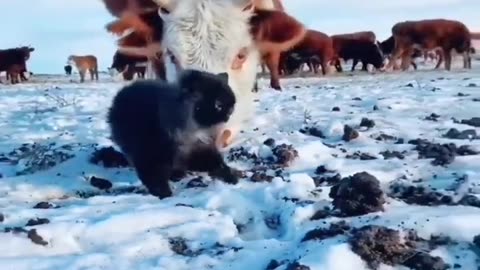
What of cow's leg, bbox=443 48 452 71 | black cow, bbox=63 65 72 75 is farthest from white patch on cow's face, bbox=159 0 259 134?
black cow, bbox=63 65 72 75

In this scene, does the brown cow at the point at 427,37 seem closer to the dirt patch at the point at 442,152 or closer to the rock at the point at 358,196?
the dirt patch at the point at 442,152

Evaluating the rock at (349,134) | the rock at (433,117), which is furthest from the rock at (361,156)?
the rock at (433,117)

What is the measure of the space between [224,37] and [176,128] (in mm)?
938

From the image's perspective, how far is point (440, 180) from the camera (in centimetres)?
444

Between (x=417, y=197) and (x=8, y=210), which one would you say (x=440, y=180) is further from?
(x=8, y=210)

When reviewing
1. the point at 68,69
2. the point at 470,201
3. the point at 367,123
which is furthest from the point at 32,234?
the point at 68,69

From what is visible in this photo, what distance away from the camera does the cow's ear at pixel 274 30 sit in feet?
19.8

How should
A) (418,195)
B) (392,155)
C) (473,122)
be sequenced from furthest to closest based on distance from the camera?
(473,122) < (392,155) < (418,195)

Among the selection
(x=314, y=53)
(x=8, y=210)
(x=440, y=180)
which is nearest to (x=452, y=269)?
(x=440, y=180)

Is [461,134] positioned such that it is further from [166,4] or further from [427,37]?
[427,37]

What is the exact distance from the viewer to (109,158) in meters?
5.57

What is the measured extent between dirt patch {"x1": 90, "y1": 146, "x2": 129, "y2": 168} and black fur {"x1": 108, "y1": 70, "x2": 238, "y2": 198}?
1.62ft

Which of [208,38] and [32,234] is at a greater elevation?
[208,38]

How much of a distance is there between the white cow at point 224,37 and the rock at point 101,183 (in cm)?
82
